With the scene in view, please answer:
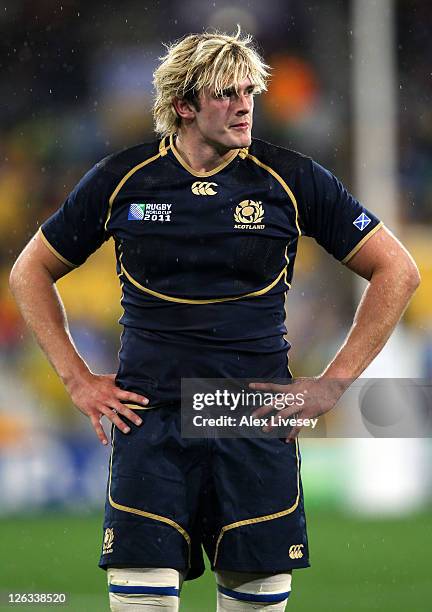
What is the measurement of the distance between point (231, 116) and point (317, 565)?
4.58 m

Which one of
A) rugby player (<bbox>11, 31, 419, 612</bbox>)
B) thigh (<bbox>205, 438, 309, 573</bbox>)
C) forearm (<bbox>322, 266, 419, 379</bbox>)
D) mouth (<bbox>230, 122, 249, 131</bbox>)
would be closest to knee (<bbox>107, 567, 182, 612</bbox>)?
rugby player (<bbox>11, 31, 419, 612</bbox>)

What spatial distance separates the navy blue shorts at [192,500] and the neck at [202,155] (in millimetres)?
717

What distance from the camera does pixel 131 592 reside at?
3.62 metres

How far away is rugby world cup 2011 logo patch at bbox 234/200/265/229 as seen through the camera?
12.1ft

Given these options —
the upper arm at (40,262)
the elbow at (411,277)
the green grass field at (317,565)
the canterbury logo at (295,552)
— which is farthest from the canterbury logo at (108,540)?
the green grass field at (317,565)

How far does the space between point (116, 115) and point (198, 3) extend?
5.18ft

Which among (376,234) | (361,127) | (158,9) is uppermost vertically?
(158,9)

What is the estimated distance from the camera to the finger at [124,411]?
367cm

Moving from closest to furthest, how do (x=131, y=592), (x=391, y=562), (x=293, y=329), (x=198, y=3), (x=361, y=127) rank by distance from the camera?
1. (x=131, y=592)
2. (x=391, y=562)
3. (x=293, y=329)
4. (x=361, y=127)
5. (x=198, y=3)

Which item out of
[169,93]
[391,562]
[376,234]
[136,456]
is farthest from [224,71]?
[391,562]

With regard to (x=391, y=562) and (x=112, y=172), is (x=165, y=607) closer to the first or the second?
(x=112, y=172)

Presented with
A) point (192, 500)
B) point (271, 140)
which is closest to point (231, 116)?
point (192, 500)

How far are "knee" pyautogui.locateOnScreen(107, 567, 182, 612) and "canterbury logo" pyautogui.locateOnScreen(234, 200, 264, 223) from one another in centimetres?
103

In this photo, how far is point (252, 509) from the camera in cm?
365
